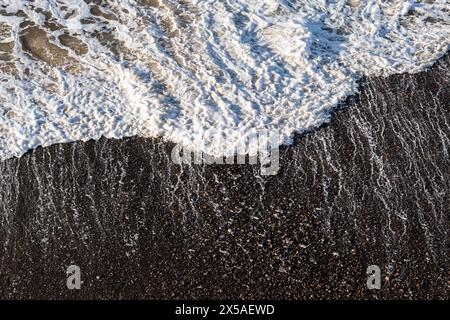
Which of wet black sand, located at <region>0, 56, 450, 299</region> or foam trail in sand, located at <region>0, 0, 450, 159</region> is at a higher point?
foam trail in sand, located at <region>0, 0, 450, 159</region>

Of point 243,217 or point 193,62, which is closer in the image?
point 243,217

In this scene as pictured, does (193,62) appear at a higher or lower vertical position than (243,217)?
higher

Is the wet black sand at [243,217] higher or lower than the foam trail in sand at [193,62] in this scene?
lower

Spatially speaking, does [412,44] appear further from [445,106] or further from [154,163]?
[154,163]

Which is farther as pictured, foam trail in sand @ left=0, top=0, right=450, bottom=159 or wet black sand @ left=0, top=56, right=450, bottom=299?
foam trail in sand @ left=0, top=0, right=450, bottom=159

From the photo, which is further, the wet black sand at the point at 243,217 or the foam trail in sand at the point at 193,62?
the foam trail in sand at the point at 193,62
